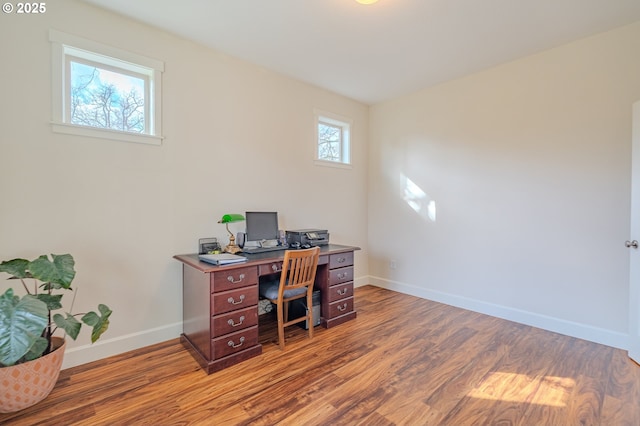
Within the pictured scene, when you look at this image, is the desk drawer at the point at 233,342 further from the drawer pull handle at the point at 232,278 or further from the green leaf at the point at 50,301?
the green leaf at the point at 50,301

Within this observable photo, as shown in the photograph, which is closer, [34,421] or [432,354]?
[34,421]

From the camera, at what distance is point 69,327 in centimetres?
179

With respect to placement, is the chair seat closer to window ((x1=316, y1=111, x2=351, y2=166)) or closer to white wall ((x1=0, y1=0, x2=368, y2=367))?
white wall ((x1=0, y1=0, x2=368, y2=367))

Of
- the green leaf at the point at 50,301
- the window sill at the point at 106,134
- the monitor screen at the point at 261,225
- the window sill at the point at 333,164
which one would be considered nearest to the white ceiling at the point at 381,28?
the window sill at the point at 106,134

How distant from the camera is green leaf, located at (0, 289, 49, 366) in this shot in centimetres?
152

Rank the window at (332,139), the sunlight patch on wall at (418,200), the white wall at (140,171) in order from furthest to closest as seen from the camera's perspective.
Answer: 1. the window at (332,139)
2. the sunlight patch on wall at (418,200)
3. the white wall at (140,171)

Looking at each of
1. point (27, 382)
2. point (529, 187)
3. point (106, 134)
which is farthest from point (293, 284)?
point (529, 187)

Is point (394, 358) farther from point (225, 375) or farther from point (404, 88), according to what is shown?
point (404, 88)

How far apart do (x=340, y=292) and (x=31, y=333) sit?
7.85 feet

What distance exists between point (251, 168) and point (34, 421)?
2.47 m

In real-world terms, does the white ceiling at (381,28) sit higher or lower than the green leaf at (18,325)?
higher

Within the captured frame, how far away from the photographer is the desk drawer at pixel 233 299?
2264mm

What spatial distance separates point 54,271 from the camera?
1.80m

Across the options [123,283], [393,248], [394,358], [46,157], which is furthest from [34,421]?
[393,248]
